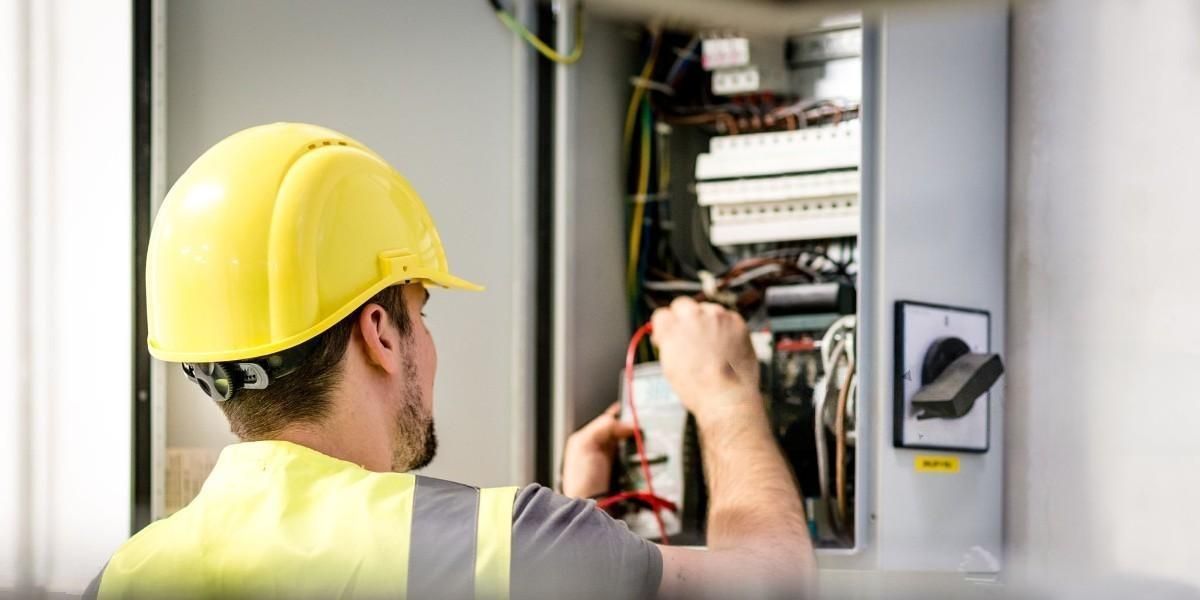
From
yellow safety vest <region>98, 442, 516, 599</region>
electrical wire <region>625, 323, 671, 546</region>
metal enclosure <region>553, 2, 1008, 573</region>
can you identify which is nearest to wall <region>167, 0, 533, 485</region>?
electrical wire <region>625, 323, 671, 546</region>

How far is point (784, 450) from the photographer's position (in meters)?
1.88

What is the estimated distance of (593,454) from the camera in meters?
2.04

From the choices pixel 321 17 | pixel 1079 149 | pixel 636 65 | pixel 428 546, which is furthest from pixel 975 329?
pixel 321 17

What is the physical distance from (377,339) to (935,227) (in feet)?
2.96

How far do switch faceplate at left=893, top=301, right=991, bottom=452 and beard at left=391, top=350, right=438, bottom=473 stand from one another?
72cm

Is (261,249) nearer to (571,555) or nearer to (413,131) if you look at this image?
(571,555)

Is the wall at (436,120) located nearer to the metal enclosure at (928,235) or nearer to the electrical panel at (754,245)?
the electrical panel at (754,245)

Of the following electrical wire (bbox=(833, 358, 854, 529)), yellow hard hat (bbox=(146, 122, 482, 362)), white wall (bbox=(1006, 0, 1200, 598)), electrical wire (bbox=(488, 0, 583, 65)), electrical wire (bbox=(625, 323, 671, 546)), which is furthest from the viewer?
electrical wire (bbox=(488, 0, 583, 65))

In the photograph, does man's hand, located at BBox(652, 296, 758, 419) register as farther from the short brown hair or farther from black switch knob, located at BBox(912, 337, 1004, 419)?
the short brown hair

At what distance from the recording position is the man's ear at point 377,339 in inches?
53.6

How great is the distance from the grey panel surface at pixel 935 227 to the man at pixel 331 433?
260 mm

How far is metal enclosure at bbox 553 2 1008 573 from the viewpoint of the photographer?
68.2 inches

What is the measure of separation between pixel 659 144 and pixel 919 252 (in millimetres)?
599

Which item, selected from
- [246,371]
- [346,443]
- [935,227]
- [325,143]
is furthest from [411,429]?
[935,227]
